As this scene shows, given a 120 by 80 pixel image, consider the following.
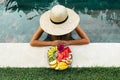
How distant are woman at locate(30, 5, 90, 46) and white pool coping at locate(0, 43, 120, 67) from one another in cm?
9

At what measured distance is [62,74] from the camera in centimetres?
511

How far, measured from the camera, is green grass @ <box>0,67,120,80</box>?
5.04 metres

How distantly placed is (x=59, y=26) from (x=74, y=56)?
488mm

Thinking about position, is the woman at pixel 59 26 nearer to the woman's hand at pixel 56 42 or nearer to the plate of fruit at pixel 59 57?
the woman's hand at pixel 56 42

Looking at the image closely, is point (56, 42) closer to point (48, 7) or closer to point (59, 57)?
point (59, 57)

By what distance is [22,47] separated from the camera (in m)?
5.50

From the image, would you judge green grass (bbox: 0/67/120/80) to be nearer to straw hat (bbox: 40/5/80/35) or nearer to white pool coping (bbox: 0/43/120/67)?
white pool coping (bbox: 0/43/120/67)

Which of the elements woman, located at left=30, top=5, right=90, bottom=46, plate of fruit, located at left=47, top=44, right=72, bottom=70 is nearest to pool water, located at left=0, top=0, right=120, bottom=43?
woman, located at left=30, top=5, right=90, bottom=46

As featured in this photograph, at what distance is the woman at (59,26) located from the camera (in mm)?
5105

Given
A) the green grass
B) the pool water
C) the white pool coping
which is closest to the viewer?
the green grass

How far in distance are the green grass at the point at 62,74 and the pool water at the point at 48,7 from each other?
852mm

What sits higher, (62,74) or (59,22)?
(59,22)

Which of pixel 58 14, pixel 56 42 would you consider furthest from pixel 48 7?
pixel 58 14

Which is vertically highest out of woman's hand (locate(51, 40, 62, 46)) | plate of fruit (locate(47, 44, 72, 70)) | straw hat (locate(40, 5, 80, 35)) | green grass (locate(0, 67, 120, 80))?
straw hat (locate(40, 5, 80, 35))
